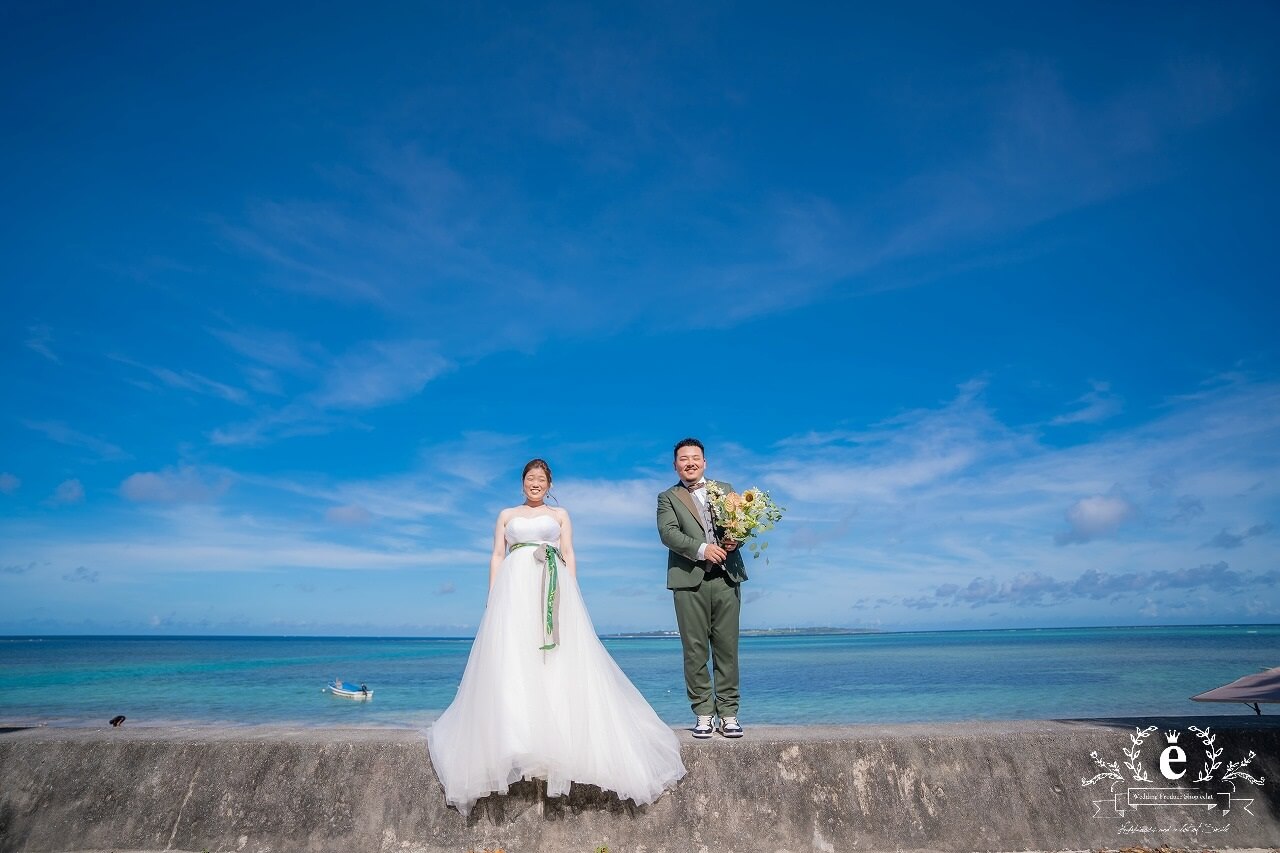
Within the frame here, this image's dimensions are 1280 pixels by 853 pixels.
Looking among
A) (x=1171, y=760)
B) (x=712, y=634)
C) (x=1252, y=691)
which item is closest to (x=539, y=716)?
(x=712, y=634)

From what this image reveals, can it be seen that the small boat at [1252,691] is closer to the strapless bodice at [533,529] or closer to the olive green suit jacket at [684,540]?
the olive green suit jacket at [684,540]

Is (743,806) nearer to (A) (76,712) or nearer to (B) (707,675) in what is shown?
(B) (707,675)

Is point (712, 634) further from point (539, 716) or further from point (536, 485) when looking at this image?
point (536, 485)

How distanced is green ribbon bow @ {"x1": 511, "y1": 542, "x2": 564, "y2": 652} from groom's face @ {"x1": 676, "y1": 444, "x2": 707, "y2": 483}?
1253mm

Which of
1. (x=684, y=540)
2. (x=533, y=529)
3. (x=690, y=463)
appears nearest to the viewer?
(x=533, y=529)

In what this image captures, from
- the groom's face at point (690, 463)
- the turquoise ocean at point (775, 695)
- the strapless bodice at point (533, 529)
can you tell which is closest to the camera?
the strapless bodice at point (533, 529)

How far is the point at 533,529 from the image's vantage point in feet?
17.0

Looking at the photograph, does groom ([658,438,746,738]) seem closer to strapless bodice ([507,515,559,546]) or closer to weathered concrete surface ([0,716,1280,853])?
weathered concrete surface ([0,716,1280,853])

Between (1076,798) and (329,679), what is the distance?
46693 mm

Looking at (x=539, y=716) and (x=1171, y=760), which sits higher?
(x=539, y=716)

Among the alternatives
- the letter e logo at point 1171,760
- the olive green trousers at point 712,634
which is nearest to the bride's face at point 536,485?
the olive green trousers at point 712,634

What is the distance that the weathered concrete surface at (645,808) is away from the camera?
14.5 ft

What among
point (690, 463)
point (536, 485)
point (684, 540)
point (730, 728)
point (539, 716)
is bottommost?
point (730, 728)

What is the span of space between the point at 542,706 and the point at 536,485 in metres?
1.64
